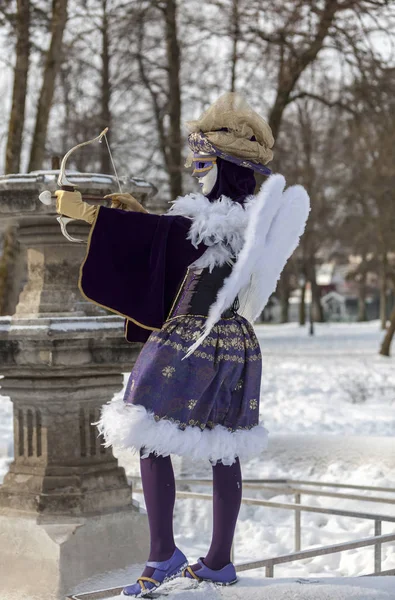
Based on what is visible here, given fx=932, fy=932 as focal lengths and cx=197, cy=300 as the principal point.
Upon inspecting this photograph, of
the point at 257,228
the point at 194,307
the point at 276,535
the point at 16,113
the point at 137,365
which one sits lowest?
the point at 276,535

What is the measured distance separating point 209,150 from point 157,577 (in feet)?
5.19

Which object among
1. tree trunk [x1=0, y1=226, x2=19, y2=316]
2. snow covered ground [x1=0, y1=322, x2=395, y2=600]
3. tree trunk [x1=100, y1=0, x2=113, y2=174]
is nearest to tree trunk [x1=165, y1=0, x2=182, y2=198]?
tree trunk [x1=100, y1=0, x2=113, y2=174]

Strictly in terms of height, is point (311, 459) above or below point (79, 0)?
below

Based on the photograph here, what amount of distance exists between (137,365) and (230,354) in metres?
0.34

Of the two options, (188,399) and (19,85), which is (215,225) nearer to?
(188,399)

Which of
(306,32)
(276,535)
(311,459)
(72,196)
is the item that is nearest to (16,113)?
(306,32)

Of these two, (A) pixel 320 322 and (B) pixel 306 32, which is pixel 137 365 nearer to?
(B) pixel 306 32

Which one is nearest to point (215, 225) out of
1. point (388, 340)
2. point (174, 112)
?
point (174, 112)

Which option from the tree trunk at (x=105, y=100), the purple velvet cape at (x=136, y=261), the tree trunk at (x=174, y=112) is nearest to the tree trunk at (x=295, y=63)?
the tree trunk at (x=174, y=112)

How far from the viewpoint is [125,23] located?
43.3 feet

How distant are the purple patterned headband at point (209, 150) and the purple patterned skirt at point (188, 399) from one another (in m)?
0.62

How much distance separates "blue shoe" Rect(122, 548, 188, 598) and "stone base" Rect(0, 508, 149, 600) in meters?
1.34

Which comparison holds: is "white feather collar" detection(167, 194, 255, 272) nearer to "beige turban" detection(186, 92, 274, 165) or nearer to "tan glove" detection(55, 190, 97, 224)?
"beige turban" detection(186, 92, 274, 165)

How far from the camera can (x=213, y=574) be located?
3428 millimetres
